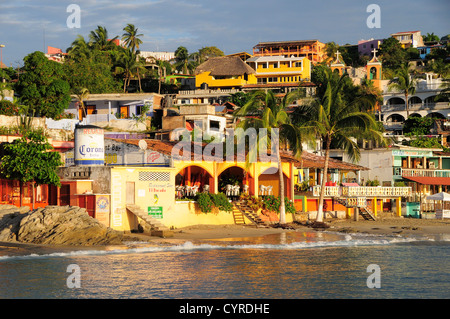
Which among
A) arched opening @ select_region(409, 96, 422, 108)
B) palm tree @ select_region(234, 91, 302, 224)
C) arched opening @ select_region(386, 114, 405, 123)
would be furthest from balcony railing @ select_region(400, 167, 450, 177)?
arched opening @ select_region(409, 96, 422, 108)

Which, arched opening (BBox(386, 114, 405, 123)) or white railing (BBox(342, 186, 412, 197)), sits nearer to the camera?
white railing (BBox(342, 186, 412, 197))

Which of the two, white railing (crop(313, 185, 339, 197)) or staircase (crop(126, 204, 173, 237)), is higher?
white railing (crop(313, 185, 339, 197))

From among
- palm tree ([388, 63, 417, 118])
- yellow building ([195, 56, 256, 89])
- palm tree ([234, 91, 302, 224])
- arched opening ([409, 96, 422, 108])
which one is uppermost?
yellow building ([195, 56, 256, 89])

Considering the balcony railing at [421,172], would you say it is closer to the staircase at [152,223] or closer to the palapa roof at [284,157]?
the palapa roof at [284,157]

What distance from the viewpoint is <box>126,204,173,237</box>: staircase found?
32750mm

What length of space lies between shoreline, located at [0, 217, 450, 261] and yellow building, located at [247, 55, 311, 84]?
5170 cm

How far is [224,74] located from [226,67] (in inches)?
47.7

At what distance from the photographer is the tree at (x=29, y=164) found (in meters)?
32.8

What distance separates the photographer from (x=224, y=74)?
9344 cm

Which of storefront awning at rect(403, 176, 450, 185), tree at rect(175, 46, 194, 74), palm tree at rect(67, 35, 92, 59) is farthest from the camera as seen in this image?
tree at rect(175, 46, 194, 74)

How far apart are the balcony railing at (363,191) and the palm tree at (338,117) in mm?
4637

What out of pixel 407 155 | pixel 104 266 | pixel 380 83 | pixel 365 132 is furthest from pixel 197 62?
pixel 104 266

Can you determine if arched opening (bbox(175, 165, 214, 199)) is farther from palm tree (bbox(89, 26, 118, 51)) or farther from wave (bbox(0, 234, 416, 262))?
palm tree (bbox(89, 26, 118, 51))
